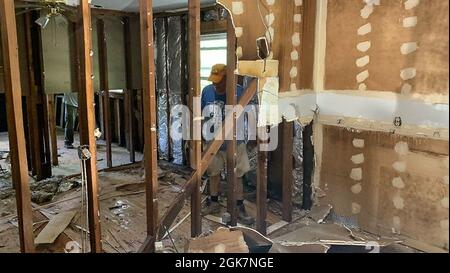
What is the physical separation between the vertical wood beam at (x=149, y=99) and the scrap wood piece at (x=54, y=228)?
1091mm

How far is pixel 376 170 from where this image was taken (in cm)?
292

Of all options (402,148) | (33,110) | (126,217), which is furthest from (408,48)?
(33,110)

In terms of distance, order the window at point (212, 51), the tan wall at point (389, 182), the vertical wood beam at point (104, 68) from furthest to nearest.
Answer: the vertical wood beam at point (104, 68)
the window at point (212, 51)
the tan wall at point (389, 182)

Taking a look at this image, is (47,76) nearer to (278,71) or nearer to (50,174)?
(50,174)

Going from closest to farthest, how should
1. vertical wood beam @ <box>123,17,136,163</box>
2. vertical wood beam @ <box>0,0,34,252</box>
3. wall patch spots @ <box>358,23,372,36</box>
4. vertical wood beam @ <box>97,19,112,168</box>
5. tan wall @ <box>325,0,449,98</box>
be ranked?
1. vertical wood beam @ <box>0,0,34,252</box>
2. tan wall @ <box>325,0,449,98</box>
3. wall patch spots @ <box>358,23,372,36</box>
4. vertical wood beam @ <box>97,19,112,168</box>
5. vertical wood beam @ <box>123,17,136,163</box>

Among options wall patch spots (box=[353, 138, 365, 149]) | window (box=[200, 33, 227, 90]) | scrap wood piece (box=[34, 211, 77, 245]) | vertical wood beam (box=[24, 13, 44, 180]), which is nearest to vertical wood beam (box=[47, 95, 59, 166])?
vertical wood beam (box=[24, 13, 44, 180])

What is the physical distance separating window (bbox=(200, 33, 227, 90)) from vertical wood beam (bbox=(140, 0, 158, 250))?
2.29m

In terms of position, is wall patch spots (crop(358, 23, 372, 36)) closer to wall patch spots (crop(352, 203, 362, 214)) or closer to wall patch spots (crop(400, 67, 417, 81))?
wall patch spots (crop(400, 67, 417, 81))

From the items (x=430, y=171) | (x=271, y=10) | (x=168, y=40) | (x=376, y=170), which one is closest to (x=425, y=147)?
(x=430, y=171)

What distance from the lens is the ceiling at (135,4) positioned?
14.3 feet

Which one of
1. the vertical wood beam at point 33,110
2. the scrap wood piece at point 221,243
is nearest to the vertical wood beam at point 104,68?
the vertical wood beam at point 33,110

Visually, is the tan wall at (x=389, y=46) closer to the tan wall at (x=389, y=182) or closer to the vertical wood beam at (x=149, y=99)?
the tan wall at (x=389, y=182)

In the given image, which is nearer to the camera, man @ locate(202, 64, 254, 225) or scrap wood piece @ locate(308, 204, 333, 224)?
scrap wood piece @ locate(308, 204, 333, 224)

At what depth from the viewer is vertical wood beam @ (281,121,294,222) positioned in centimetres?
314
